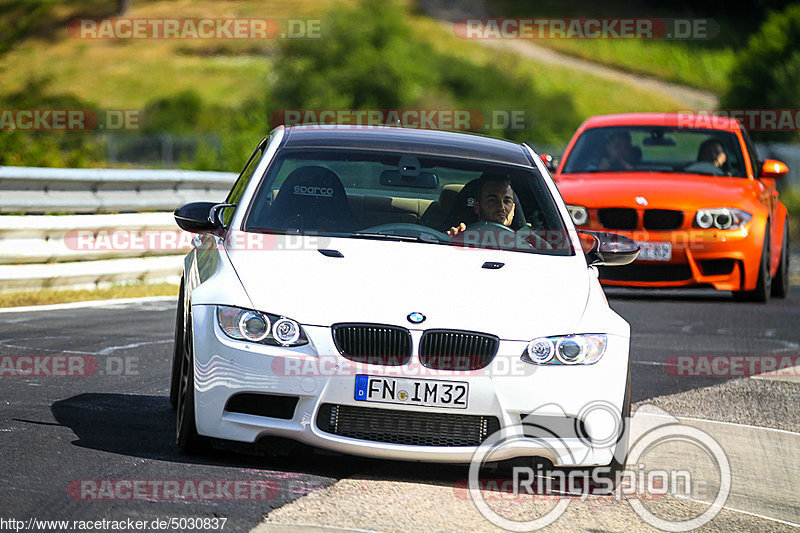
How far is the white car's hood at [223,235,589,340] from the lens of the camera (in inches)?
225

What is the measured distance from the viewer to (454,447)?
223 inches

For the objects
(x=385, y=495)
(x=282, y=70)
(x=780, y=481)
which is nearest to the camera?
(x=385, y=495)

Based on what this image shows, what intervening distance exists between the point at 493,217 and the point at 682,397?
2084 mm

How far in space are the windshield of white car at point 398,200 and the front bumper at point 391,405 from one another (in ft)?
3.38

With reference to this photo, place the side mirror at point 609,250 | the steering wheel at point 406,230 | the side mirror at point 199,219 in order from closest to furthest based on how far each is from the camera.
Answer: the steering wheel at point 406,230 < the side mirror at point 199,219 < the side mirror at point 609,250

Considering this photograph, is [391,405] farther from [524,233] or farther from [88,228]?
[88,228]

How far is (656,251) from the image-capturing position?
1275 centimetres

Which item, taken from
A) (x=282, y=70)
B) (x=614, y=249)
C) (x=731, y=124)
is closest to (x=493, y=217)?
(x=614, y=249)

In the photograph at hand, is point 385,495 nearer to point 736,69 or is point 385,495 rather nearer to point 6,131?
point 6,131

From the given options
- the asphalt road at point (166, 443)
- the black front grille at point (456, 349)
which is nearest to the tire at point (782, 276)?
the asphalt road at point (166, 443)

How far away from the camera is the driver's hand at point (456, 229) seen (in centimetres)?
683

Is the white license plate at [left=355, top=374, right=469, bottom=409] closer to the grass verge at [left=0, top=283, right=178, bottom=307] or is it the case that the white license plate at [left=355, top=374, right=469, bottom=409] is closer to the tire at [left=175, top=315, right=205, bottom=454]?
the tire at [left=175, top=315, right=205, bottom=454]

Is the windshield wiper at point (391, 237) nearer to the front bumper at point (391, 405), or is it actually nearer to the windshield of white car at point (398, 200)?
the windshield of white car at point (398, 200)

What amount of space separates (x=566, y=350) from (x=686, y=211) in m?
7.27
